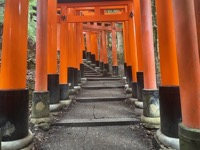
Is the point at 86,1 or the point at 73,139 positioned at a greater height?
the point at 86,1

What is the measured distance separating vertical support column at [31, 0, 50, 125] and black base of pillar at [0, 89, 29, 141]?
135 centimetres

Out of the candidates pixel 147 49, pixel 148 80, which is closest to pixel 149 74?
pixel 148 80

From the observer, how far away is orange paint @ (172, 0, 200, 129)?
1899mm

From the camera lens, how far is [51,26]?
547 centimetres

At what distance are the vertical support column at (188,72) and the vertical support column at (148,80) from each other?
206cm

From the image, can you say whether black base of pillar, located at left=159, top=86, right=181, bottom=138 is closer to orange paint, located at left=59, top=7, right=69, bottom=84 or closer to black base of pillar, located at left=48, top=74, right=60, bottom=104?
black base of pillar, located at left=48, top=74, right=60, bottom=104

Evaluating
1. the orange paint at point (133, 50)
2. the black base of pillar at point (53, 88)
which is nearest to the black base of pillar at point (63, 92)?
the black base of pillar at point (53, 88)

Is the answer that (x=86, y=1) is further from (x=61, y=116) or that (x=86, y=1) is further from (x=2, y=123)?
(x=2, y=123)

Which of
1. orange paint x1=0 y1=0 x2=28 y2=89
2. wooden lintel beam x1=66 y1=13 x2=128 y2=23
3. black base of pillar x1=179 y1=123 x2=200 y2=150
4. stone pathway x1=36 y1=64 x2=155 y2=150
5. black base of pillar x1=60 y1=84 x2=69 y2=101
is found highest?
wooden lintel beam x1=66 y1=13 x2=128 y2=23

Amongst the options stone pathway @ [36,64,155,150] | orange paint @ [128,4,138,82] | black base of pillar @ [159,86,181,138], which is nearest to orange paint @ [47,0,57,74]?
stone pathway @ [36,64,155,150]

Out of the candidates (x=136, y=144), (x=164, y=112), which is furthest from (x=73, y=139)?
(x=164, y=112)

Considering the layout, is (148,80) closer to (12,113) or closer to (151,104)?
(151,104)

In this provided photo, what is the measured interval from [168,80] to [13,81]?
7.22 ft

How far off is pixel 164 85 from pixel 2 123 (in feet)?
7.69
